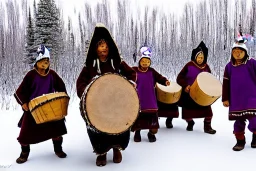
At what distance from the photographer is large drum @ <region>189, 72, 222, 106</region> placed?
4742mm

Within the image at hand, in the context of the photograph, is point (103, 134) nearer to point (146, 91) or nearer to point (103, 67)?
point (103, 67)

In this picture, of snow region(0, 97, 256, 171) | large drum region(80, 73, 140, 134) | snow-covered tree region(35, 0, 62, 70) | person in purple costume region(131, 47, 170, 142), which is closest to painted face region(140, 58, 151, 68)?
person in purple costume region(131, 47, 170, 142)

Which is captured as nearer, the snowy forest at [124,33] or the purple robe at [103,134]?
the purple robe at [103,134]

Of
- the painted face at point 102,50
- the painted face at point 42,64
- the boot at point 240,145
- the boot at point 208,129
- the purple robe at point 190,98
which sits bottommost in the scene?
the boot at point 208,129

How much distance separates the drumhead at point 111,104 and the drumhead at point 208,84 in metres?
1.73

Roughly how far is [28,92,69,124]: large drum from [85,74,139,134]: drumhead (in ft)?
1.53

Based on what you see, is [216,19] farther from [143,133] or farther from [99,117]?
[99,117]

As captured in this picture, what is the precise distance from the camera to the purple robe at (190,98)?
5134 mm

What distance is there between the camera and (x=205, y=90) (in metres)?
4.75

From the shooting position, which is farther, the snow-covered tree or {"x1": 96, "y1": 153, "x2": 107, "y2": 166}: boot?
the snow-covered tree

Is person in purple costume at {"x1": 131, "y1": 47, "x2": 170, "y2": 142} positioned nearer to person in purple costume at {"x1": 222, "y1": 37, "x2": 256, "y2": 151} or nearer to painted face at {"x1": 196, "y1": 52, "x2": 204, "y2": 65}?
painted face at {"x1": 196, "y1": 52, "x2": 204, "y2": 65}

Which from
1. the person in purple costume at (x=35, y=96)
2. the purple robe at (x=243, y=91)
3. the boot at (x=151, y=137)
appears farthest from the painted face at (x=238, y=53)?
the person in purple costume at (x=35, y=96)

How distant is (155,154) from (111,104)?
3.77 feet

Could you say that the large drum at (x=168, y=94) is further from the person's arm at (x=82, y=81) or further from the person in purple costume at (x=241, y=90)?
the person's arm at (x=82, y=81)
